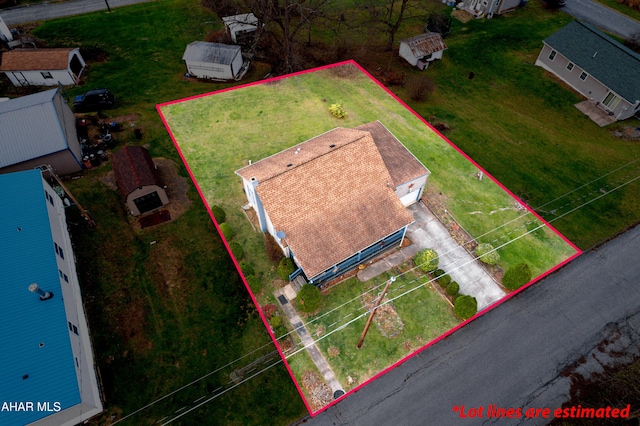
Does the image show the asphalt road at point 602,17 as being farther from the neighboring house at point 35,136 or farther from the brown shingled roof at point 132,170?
the neighboring house at point 35,136

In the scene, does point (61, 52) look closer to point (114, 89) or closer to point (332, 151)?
point (114, 89)

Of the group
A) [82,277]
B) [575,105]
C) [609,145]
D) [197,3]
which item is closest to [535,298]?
[609,145]

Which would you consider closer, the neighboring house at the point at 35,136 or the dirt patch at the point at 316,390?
the dirt patch at the point at 316,390

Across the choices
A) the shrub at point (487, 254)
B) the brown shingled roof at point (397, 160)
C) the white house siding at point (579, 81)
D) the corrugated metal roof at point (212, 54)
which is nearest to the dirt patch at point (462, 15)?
the white house siding at point (579, 81)

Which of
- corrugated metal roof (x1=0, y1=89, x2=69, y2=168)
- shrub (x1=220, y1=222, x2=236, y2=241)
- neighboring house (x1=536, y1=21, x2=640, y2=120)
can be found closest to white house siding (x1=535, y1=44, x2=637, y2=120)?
neighboring house (x1=536, y1=21, x2=640, y2=120)

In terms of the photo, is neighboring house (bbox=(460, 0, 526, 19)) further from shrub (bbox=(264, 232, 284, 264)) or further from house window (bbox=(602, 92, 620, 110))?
shrub (bbox=(264, 232, 284, 264))

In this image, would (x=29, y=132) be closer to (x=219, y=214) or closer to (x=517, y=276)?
(x=219, y=214)
